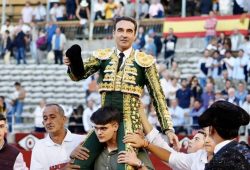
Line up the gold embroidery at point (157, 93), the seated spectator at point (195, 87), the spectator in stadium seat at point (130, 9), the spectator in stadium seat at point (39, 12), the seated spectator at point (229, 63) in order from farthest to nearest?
1. the spectator in stadium seat at point (39, 12)
2. the spectator in stadium seat at point (130, 9)
3. the seated spectator at point (229, 63)
4. the seated spectator at point (195, 87)
5. the gold embroidery at point (157, 93)

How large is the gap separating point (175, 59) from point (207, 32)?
1018mm

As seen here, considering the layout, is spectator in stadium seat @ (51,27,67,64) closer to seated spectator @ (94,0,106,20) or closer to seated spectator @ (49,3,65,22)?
seated spectator @ (94,0,106,20)

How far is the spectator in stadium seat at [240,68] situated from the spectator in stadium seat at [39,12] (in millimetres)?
8627

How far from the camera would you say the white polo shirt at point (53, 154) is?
8.54 metres

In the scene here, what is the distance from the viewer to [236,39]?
21.3 m

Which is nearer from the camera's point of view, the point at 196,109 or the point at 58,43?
the point at 196,109

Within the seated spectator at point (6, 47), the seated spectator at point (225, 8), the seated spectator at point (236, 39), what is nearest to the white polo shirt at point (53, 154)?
the seated spectator at point (236, 39)

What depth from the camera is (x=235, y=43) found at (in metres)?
21.1

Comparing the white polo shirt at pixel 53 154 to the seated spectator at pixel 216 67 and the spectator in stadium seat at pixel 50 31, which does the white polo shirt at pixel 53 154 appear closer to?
the seated spectator at pixel 216 67

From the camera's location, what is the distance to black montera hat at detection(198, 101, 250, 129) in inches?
242

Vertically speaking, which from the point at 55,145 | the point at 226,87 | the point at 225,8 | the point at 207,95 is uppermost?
the point at 225,8

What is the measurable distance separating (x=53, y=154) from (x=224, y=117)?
2.72 meters

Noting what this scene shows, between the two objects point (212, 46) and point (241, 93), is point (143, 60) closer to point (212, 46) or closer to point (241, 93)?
point (241, 93)

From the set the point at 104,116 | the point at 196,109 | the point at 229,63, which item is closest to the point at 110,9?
→ the point at 229,63
